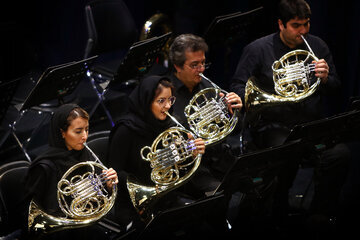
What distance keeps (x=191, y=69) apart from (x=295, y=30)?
93 centimetres

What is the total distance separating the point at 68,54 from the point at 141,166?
3.77 m

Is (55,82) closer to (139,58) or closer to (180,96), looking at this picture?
(139,58)

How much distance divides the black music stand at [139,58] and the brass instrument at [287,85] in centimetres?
99

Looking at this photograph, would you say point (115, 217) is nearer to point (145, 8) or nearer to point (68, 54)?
point (68, 54)

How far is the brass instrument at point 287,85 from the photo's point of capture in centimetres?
371

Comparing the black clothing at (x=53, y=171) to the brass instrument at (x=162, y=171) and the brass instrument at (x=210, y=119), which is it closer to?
the brass instrument at (x=162, y=171)

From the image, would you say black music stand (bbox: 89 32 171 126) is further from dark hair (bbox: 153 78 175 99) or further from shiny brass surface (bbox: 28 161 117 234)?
shiny brass surface (bbox: 28 161 117 234)

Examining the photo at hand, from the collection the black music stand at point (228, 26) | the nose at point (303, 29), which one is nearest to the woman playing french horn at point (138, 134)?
the nose at point (303, 29)

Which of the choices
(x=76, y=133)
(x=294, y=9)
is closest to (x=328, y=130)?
(x=294, y=9)

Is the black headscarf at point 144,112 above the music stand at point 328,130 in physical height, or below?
above

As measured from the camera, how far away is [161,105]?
334 cm

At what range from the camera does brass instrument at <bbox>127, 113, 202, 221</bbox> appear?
312 cm

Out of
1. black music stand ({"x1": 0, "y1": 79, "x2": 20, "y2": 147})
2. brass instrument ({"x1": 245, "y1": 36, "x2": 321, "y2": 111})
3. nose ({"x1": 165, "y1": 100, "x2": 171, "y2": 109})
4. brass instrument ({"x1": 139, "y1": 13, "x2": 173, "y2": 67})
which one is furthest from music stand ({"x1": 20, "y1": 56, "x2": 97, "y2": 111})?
brass instrument ({"x1": 245, "y1": 36, "x2": 321, "y2": 111})

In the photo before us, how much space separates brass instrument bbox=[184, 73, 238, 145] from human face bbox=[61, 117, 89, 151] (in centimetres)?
79
